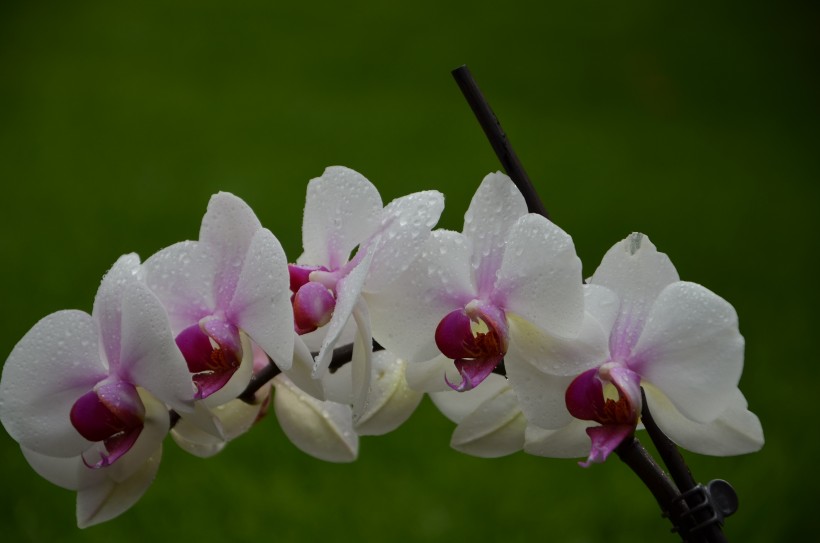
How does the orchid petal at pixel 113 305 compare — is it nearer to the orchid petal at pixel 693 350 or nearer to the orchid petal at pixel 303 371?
the orchid petal at pixel 303 371

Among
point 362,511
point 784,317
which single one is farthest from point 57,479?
point 784,317

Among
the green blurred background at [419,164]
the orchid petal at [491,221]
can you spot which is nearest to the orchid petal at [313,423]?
the orchid petal at [491,221]

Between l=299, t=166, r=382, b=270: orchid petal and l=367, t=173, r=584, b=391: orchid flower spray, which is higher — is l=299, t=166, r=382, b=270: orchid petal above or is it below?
above

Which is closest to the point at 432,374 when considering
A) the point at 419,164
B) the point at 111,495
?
the point at 111,495

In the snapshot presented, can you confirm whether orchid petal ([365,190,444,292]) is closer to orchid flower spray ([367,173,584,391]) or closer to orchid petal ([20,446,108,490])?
orchid flower spray ([367,173,584,391])

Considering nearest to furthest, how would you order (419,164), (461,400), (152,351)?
1. (152,351)
2. (461,400)
3. (419,164)

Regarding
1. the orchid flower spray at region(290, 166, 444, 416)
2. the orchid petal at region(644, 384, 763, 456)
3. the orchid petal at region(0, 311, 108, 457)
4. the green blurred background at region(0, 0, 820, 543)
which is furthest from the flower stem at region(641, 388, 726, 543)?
the green blurred background at region(0, 0, 820, 543)

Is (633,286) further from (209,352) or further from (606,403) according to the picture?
(209,352)
